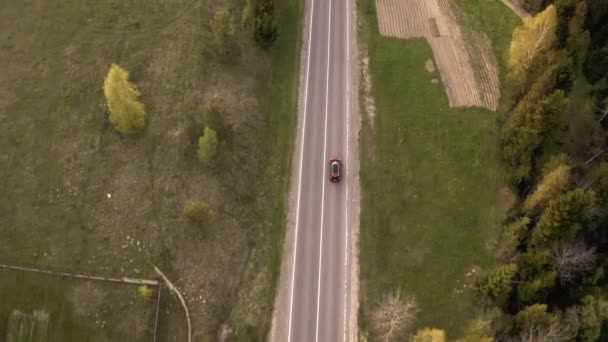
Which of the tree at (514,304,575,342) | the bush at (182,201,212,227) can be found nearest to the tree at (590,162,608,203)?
the tree at (514,304,575,342)

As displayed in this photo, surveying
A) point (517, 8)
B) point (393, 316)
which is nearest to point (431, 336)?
point (393, 316)

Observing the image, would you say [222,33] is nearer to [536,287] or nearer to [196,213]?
[196,213]

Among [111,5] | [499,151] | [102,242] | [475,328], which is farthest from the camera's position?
[111,5]

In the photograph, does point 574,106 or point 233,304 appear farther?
point 574,106

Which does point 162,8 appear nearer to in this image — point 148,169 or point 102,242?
point 148,169

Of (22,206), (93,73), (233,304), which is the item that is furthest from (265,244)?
(93,73)

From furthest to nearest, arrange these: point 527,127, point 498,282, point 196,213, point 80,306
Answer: point 527,127 < point 196,213 < point 80,306 < point 498,282

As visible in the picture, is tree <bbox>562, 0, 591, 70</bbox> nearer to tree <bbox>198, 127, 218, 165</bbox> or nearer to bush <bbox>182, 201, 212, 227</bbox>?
tree <bbox>198, 127, 218, 165</bbox>
